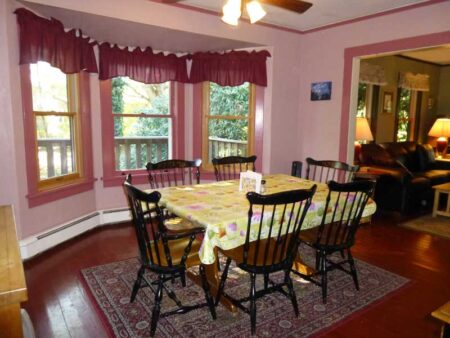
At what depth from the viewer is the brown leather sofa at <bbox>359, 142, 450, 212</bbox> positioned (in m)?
4.62

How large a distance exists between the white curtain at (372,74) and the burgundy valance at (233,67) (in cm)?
215

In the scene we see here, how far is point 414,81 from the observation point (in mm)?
6707

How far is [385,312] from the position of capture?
239cm

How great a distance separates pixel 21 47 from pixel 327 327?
3.22m

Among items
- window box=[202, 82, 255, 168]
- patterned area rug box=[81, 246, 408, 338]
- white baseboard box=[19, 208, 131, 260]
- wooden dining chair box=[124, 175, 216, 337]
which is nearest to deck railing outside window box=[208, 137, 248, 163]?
window box=[202, 82, 255, 168]

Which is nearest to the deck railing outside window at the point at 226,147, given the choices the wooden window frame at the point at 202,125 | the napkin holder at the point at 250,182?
the wooden window frame at the point at 202,125

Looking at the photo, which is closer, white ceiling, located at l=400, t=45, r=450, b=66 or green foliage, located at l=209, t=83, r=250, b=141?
green foliage, located at l=209, t=83, r=250, b=141

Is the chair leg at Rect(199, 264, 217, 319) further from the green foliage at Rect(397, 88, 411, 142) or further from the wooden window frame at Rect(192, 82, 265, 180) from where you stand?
the green foliage at Rect(397, 88, 411, 142)

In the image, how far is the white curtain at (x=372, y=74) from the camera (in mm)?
5617

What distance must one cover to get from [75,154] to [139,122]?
0.92 metres

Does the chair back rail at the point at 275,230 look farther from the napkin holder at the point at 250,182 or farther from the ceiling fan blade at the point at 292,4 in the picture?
the ceiling fan blade at the point at 292,4

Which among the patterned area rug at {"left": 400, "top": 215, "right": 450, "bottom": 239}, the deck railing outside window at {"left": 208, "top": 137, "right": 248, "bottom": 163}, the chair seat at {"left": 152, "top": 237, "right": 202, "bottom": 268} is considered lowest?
the patterned area rug at {"left": 400, "top": 215, "right": 450, "bottom": 239}

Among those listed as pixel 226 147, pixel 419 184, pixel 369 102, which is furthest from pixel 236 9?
pixel 369 102

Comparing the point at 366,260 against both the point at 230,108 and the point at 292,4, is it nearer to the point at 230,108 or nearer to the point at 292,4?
the point at 292,4
